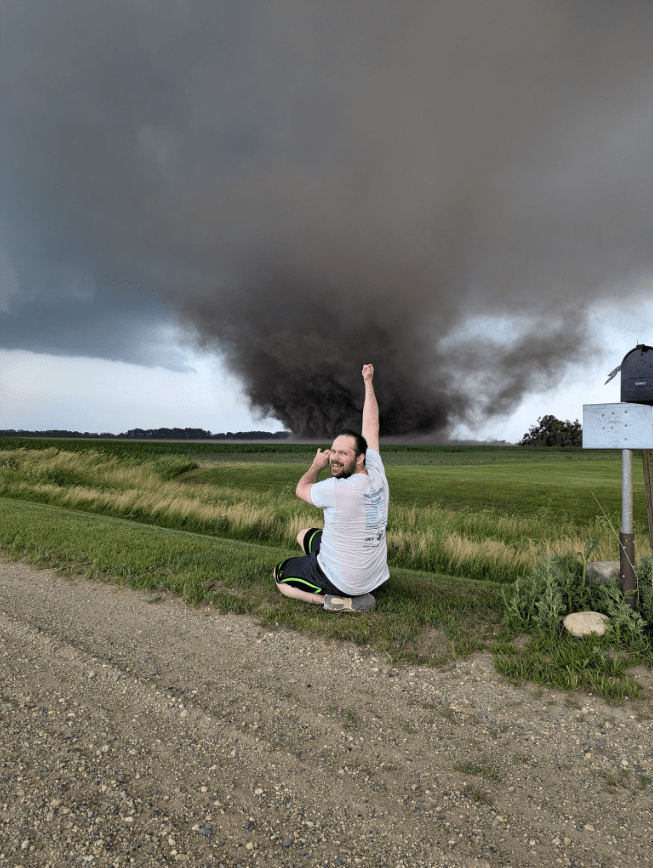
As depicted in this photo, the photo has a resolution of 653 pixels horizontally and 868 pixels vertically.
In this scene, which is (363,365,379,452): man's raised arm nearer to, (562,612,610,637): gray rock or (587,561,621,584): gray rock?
(562,612,610,637): gray rock

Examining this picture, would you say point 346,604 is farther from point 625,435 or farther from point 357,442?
point 625,435

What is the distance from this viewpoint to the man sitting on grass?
558 cm

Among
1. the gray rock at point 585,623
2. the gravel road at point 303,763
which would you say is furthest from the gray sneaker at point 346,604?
the gray rock at point 585,623

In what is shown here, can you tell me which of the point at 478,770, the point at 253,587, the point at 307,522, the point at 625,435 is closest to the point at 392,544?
the point at 307,522

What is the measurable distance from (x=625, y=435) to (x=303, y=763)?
4374 millimetres

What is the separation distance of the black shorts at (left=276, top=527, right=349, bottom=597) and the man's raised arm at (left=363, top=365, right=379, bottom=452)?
145 centimetres

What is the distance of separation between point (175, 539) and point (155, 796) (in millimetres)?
7596

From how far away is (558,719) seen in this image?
4062 millimetres

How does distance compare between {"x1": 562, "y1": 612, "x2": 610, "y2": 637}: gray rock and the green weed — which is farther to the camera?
{"x1": 562, "y1": 612, "x2": 610, "y2": 637}: gray rock

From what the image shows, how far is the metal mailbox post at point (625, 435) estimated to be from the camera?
5312 mm

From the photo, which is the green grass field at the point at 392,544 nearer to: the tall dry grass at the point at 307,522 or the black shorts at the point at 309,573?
the tall dry grass at the point at 307,522

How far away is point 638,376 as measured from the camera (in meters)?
5.46

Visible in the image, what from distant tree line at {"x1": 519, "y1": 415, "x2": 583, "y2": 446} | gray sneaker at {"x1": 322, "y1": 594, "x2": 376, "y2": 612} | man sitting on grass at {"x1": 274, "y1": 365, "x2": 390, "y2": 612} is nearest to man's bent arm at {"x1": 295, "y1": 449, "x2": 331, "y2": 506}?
man sitting on grass at {"x1": 274, "y1": 365, "x2": 390, "y2": 612}

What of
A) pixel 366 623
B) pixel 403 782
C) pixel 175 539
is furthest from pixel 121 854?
pixel 175 539
